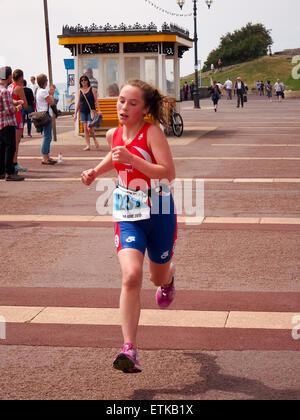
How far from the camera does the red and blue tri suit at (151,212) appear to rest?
461 cm

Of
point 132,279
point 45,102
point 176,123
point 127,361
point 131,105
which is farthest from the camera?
point 176,123

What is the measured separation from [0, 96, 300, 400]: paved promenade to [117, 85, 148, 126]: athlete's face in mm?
1432

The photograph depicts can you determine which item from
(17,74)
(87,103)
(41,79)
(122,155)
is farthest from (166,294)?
(87,103)

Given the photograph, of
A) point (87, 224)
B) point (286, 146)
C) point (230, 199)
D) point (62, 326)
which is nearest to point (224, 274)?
point (62, 326)

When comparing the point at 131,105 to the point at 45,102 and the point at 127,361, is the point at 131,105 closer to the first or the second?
the point at 127,361

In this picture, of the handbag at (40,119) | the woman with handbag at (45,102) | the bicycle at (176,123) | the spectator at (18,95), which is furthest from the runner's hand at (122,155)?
the bicycle at (176,123)

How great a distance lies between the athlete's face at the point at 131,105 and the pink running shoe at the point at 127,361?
4.38 ft

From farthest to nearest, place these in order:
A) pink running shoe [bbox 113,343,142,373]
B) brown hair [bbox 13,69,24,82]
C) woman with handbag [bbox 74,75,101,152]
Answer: woman with handbag [bbox 74,75,101,152]
brown hair [bbox 13,69,24,82]
pink running shoe [bbox 113,343,142,373]

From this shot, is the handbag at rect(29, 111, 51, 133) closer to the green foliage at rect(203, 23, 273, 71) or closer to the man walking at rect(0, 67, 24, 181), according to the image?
the man walking at rect(0, 67, 24, 181)

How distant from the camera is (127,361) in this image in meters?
4.20

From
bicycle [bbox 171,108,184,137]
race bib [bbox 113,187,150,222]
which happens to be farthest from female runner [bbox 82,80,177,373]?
bicycle [bbox 171,108,184,137]

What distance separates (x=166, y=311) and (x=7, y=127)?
8196mm

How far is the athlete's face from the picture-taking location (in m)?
4.69

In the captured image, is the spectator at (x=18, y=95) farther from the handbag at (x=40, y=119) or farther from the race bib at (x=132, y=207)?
the race bib at (x=132, y=207)
